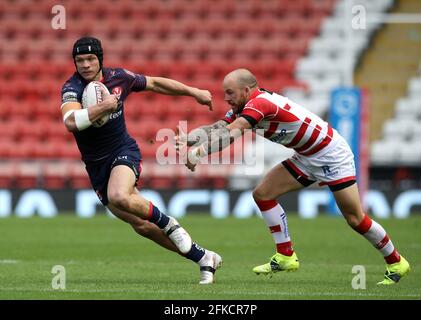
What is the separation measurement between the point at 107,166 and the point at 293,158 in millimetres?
1854

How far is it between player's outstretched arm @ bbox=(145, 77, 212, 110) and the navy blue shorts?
2.24 ft

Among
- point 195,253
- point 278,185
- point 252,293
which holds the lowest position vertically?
point 252,293

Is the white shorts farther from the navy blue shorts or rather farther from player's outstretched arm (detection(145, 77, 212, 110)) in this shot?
the navy blue shorts

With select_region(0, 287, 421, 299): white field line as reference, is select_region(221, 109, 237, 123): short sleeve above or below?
above

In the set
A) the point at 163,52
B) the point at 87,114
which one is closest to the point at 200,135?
the point at 87,114

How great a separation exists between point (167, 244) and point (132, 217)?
43 centimetres

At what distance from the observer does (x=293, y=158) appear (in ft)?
31.3

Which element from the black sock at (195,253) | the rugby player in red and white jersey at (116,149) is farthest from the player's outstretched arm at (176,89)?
the black sock at (195,253)

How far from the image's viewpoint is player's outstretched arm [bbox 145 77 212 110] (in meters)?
9.28

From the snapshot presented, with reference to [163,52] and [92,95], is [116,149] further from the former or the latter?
[163,52]

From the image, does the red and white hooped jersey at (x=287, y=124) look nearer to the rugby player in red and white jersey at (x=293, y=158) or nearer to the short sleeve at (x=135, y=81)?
the rugby player in red and white jersey at (x=293, y=158)

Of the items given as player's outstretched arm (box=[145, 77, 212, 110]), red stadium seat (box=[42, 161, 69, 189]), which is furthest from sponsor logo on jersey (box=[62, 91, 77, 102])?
red stadium seat (box=[42, 161, 69, 189])
